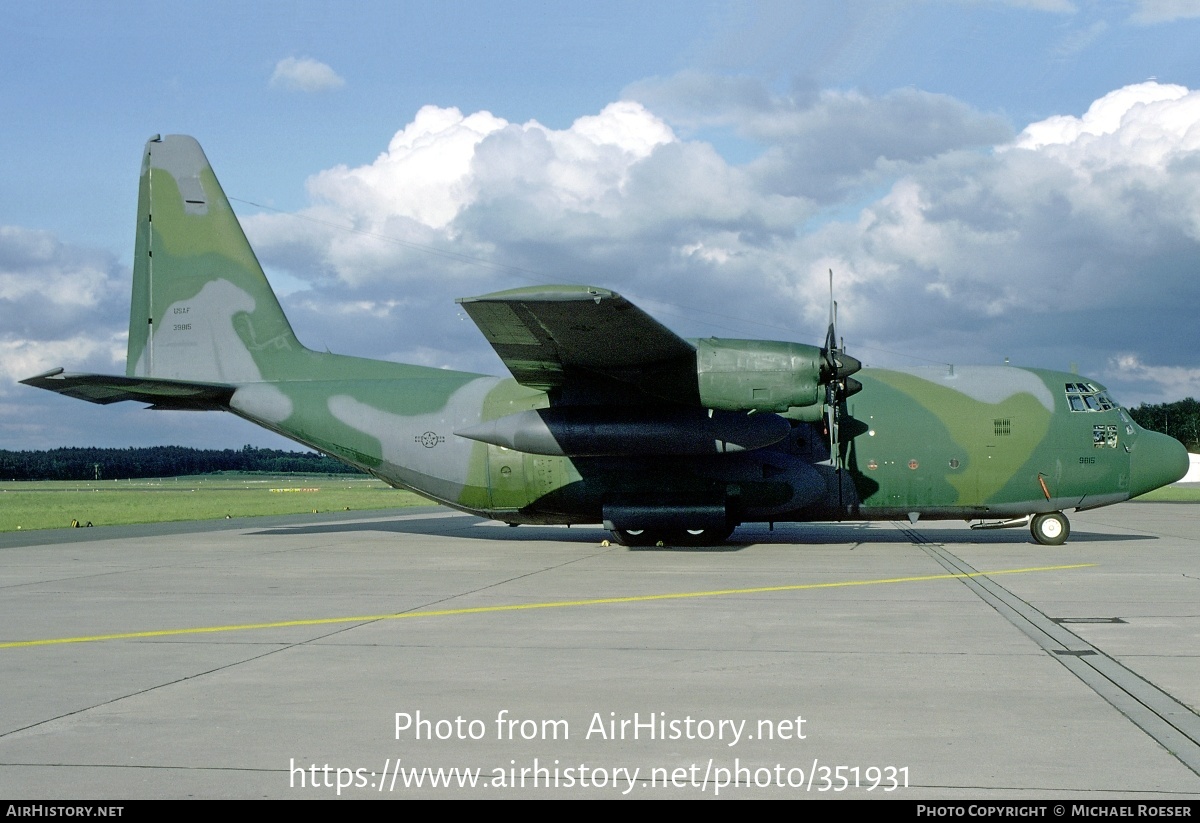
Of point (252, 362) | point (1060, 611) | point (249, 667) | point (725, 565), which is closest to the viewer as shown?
point (249, 667)

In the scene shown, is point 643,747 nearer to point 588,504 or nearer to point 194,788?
point 194,788

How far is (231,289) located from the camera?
23.5m

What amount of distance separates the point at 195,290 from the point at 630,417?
10.9 metres

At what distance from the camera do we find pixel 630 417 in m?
19.8

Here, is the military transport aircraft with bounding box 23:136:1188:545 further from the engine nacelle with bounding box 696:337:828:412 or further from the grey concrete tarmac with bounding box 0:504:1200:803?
the grey concrete tarmac with bounding box 0:504:1200:803

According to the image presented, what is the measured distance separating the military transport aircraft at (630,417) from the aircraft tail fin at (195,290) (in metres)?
0.04

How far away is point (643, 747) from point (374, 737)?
1646mm

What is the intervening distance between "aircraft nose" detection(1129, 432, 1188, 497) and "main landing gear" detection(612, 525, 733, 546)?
8413mm

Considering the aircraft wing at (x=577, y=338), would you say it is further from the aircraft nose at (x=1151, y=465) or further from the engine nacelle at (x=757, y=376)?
the aircraft nose at (x=1151, y=465)

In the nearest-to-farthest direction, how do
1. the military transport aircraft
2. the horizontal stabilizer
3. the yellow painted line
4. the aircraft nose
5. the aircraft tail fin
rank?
the yellow painted line → the military transport aircraft → the horizontal stabilizer → the aircraft nose → the aircraft tail fin

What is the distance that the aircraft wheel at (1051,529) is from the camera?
21594 millimetres

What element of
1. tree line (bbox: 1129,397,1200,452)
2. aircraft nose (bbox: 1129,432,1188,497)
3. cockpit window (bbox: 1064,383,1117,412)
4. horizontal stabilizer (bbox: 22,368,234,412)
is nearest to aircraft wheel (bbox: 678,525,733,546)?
cockpit window (bbox: 1064,383,1117,412)

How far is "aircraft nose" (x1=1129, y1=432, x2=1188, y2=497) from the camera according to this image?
839 inches

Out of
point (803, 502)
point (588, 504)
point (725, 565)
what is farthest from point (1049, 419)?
point (588, 504)
